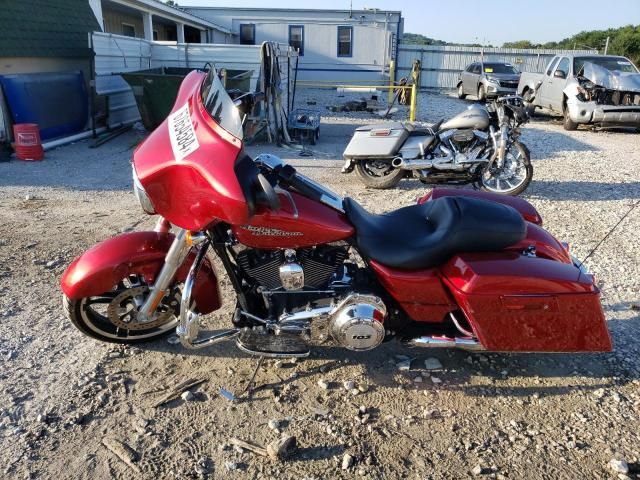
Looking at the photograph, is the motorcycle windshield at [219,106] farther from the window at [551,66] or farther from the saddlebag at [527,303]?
the window at [551,66]

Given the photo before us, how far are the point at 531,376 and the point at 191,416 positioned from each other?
2.09 m

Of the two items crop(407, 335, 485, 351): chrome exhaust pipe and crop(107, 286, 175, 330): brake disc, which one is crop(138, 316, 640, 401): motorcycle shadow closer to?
crop(107, 286, 175, 330): brake disc

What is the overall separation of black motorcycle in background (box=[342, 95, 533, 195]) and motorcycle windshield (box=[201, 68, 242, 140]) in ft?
15.7

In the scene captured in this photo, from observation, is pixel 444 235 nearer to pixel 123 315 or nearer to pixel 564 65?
A: pixel 123 315

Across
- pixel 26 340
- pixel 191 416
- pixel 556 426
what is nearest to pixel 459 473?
pixel 556 426

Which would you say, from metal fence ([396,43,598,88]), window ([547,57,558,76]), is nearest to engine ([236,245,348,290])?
window ([547,57,558,76])

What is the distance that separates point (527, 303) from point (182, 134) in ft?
6.64

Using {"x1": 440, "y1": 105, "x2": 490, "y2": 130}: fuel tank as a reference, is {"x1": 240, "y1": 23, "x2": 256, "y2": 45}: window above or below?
above

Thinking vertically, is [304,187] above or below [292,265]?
above

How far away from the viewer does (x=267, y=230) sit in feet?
9.05

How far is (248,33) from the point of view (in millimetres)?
26703

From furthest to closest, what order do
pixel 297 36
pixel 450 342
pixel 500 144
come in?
pixel 297 36 → pixel 500 144 → pixel 450 342

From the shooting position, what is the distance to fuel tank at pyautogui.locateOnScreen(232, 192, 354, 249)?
2.74 m

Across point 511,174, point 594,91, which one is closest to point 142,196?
point 511,174
